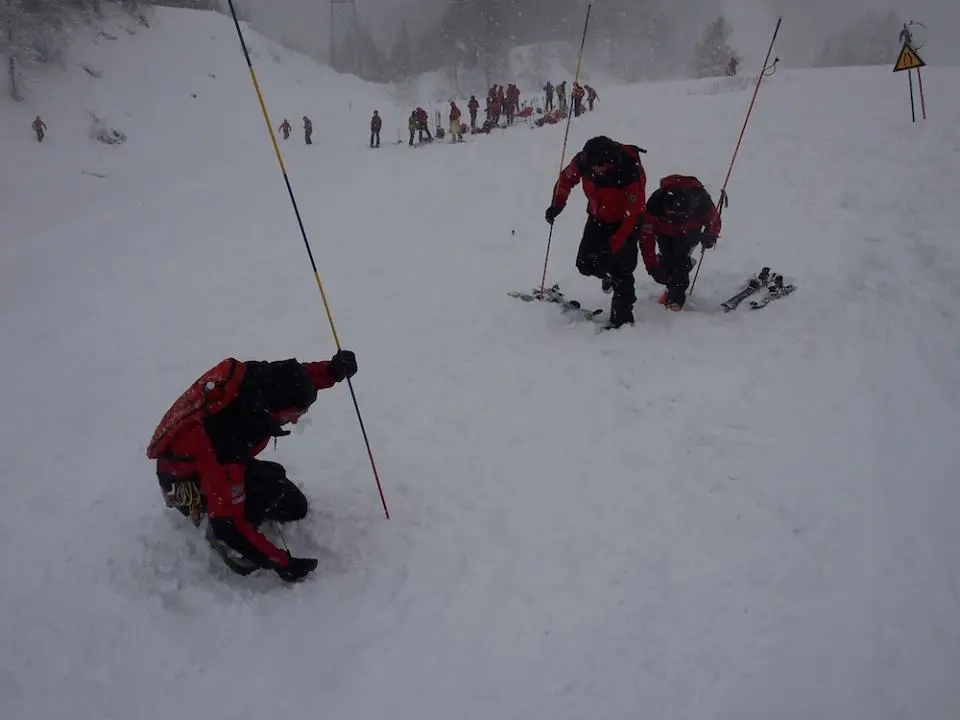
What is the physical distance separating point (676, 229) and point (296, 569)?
19.2 ft

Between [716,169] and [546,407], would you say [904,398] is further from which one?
[716,169]

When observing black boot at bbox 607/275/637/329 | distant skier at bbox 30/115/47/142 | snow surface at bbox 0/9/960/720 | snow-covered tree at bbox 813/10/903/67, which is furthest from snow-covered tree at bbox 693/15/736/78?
black boot at bbox 607/275/637/329

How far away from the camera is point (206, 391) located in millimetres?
3713

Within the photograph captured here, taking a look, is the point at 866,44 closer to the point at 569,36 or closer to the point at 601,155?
the point at 569,36

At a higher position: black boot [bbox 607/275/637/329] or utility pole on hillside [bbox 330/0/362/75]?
black boot [bbox 607/275/637/329]

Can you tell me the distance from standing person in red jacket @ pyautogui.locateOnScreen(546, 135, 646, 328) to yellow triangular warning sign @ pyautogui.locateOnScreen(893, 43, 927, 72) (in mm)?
9762

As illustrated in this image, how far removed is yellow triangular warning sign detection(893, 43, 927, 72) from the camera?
12102mm

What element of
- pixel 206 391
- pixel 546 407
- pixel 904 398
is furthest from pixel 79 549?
pixel 904 398

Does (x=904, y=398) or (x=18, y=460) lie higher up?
(x=904, y=398)

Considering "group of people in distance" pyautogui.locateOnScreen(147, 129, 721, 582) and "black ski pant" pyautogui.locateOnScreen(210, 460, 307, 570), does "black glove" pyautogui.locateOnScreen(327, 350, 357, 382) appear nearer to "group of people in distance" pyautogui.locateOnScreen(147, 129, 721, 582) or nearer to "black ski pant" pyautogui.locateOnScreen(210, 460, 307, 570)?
"group of people in distance" pyautogui.locateOnScreen(147, 129, 721, 582)

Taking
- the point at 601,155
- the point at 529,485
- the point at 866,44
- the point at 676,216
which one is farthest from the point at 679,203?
the point at 866,44

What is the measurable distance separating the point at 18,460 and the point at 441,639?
532 centimetres

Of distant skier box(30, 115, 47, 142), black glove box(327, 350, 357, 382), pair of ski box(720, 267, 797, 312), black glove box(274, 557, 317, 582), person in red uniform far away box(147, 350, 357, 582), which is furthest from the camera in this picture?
distant skier box(30, 115, 47, 142)

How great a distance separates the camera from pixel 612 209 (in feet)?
22.0
